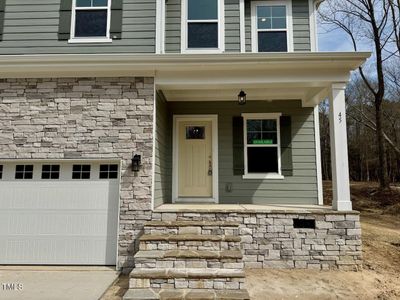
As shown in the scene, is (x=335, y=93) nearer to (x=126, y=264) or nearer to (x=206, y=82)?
(x=206, y=82)

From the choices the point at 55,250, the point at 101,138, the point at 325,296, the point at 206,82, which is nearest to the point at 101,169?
the point at 101,138

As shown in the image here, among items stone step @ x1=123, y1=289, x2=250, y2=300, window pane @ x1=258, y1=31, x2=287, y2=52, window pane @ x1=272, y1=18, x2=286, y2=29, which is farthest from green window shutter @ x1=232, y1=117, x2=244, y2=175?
stone step @ x1=123, y1=289, x2=250, y2=300

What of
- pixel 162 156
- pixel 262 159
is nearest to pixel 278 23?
pixel 262 159

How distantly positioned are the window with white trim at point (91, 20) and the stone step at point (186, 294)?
4.95m

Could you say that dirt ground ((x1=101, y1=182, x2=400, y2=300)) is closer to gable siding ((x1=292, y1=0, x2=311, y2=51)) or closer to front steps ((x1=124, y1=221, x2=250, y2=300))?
front steps ((x1=124, y1=221, x2=250, y2=300))

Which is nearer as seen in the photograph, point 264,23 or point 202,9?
point 202,9

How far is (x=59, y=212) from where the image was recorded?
5438mm

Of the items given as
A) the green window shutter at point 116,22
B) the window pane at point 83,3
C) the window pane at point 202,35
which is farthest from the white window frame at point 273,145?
the window pane at point 83,3

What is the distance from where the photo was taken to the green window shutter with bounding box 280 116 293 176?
694 cm

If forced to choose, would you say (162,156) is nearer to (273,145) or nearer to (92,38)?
(273,145)

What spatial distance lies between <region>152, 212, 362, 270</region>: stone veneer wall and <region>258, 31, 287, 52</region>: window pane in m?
4.03

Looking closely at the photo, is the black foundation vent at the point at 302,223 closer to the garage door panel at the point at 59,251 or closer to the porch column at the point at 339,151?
the porch column at the point at 339,151

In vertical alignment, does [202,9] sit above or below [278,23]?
above

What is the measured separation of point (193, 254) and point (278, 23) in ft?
19.0
